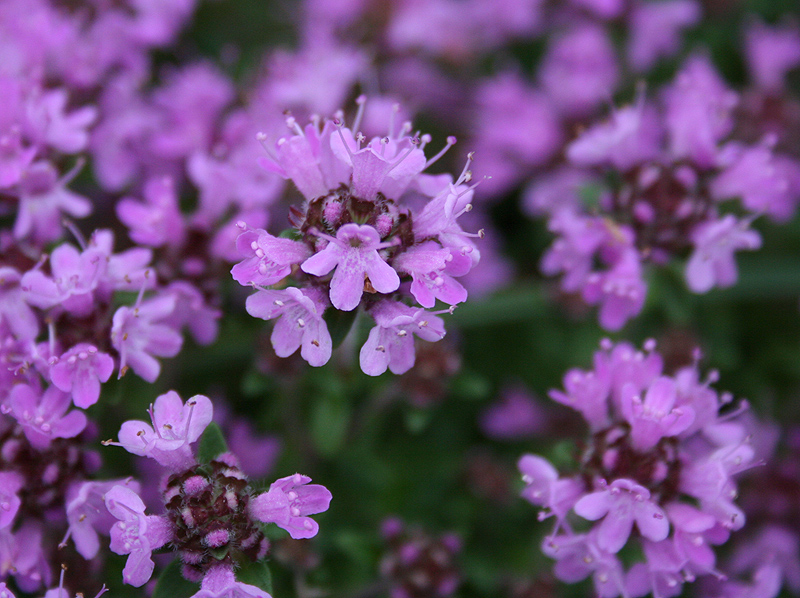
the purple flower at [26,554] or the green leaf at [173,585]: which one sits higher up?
the green leaf at [173,585]

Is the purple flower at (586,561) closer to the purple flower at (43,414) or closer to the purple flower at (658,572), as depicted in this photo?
the purple flower at (658,572)

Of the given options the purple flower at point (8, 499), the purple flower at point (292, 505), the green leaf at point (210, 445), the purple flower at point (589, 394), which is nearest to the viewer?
the purple flower at point (292, 505)

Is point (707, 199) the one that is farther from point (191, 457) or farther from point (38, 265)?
point (38, 265)

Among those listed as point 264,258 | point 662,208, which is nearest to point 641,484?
point 662,208

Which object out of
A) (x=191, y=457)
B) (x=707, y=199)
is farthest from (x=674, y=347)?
(x=191, y=457)

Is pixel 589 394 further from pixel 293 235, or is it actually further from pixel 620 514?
pixel 293 235

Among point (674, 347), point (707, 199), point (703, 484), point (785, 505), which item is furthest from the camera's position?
point (674, 347)

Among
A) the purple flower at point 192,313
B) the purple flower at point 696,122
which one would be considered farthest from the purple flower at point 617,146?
the purple flower at point 192,313
